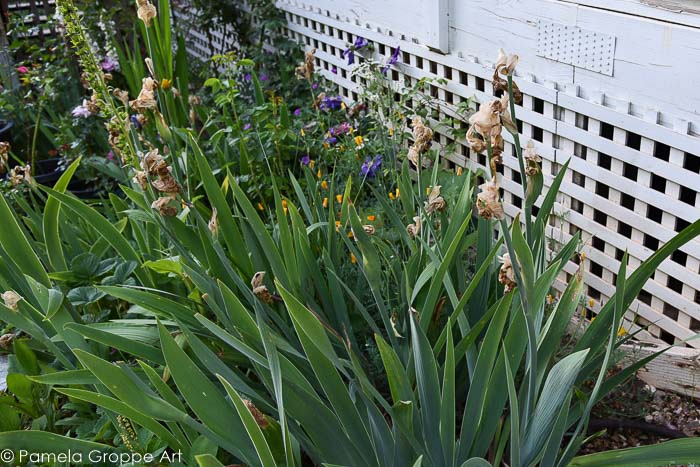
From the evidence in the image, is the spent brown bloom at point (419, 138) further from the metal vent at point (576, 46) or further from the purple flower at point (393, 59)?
the purple flower at point (393, 59)

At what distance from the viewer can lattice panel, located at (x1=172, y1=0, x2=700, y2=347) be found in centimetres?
195

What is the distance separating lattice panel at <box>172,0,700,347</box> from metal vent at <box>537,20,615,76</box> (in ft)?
0.31

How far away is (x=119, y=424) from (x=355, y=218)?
0.64 meters

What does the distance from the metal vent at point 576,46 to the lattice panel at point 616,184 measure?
9 centimetres

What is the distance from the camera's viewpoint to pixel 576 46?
→ 214 centimetres

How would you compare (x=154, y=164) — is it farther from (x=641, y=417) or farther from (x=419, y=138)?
(x=641, y=417)

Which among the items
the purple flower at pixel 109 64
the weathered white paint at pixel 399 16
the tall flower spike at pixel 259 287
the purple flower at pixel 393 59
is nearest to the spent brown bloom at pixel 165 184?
the tall flower spike at pixel 259 287

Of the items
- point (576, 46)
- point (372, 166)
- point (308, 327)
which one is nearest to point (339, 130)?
point (372, 166)

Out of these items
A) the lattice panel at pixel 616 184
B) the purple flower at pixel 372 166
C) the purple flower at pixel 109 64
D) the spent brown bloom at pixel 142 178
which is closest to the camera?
the spent brown bloom at pixel 142 178

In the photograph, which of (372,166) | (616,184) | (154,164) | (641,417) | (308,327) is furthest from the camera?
(372,166)

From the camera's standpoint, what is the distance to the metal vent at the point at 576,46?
2.04 metres

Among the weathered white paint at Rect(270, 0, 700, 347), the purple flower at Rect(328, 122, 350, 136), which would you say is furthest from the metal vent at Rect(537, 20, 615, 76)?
the purple flower at Rect(328, 122, 350, 136)

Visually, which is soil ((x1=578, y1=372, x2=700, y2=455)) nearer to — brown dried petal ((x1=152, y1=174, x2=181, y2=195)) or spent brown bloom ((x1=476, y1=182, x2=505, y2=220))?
spent brown bloom ((x1=476, y1=182, x2=505, y2=220))

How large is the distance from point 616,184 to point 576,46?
42 centimetres
